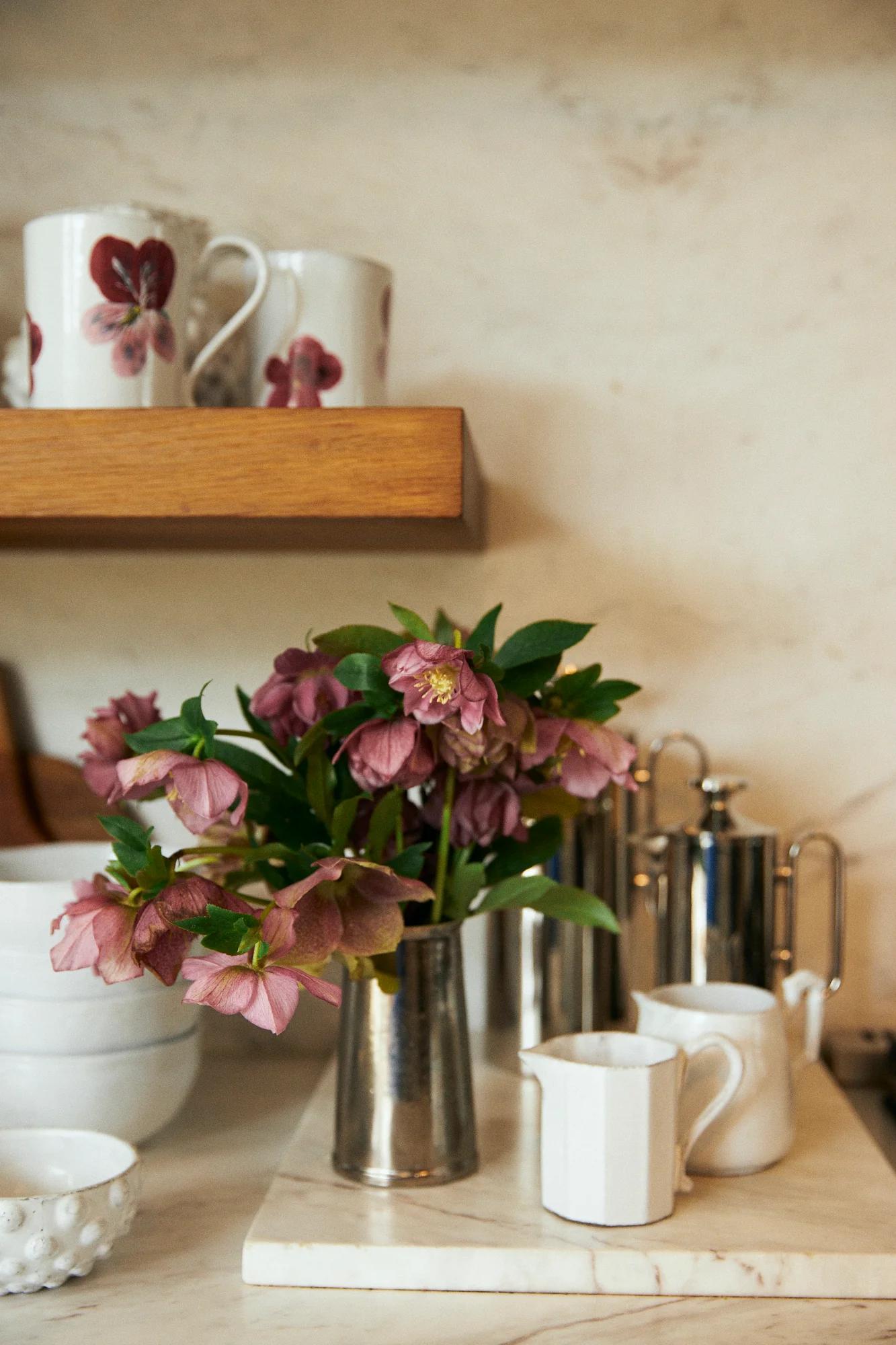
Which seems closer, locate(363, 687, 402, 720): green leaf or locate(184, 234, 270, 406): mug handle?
locate(363, 687, 402, 720): green leaf

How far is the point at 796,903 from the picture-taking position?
101 cm

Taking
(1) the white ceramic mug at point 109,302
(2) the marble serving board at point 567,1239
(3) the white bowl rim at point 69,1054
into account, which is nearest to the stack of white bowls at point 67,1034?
(3) the white bowl rim at point 69,1054

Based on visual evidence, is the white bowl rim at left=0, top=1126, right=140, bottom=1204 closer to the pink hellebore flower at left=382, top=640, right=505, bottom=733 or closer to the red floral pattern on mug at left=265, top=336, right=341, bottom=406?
the pink hellebore flower at left=382, top=640, right=505, bottom=733

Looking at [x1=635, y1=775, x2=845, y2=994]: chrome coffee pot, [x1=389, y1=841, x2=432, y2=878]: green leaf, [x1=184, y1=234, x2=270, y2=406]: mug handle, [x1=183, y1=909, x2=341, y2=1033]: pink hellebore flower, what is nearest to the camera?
[x1=183, y1=909, x2=341, y2=1033]: pink hellebore flower

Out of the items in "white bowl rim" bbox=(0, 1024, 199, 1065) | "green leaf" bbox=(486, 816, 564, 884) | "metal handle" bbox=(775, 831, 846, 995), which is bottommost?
"white bowl rim" bbox=(0, 1024, 199, 1065)

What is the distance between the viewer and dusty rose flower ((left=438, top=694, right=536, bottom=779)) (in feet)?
2.19

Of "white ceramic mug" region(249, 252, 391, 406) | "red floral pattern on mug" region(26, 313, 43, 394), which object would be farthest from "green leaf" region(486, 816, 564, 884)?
"red floral pattern on mug" region(26, 313, 43, 394)

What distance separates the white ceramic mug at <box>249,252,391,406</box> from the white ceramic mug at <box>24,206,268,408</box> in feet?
0.11

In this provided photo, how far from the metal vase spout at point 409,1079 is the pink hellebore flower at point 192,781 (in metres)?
0.16

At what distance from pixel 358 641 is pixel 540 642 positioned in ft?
0.34

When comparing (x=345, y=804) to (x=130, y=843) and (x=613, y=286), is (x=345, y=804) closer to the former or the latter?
(x=130, y=843)

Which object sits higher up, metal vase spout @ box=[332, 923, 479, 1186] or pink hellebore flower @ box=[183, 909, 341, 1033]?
pink hellebore flower @ box=[183, 909, 341, 1033]

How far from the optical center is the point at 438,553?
1060 millimetres

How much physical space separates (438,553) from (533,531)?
0.27ft
